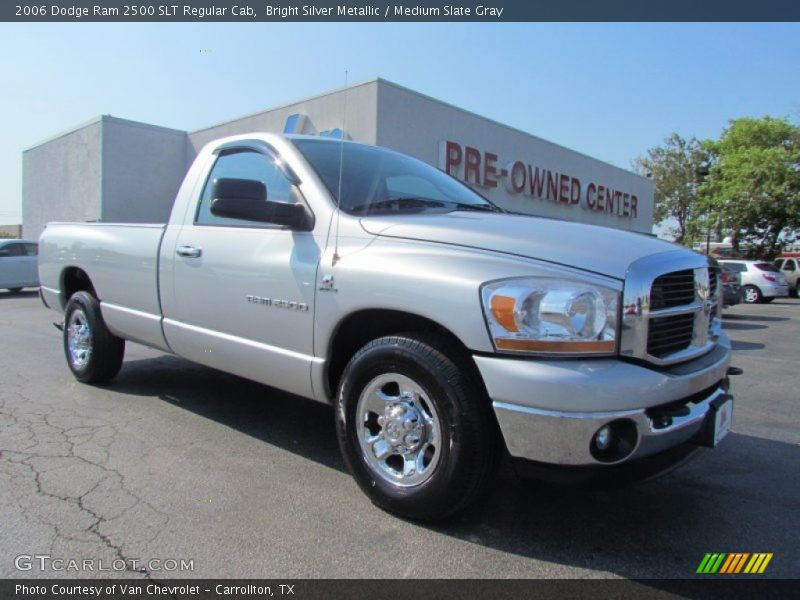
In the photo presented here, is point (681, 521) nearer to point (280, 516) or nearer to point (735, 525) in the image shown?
point (735, 525)

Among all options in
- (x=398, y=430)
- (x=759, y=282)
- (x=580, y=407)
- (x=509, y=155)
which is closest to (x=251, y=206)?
(x=398, y=430)

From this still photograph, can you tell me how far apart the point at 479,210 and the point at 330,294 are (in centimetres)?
122

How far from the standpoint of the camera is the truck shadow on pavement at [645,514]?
8.60 feet

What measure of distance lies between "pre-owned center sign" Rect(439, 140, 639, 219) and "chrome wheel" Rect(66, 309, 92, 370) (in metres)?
11.2

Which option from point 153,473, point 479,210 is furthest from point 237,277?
point 479,210

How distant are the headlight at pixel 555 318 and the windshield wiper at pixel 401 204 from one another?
1196mm

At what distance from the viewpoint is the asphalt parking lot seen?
2.56 meters

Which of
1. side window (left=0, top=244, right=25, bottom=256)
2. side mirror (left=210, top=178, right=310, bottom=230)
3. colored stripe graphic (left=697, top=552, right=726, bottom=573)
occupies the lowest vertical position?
colored stripe graphic (left=697, top=552, right=726, bottom=573)

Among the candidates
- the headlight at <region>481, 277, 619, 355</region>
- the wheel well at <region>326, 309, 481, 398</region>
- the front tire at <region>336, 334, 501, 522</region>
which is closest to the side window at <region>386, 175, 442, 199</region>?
the wheel well at <region>326, 309, 481, 398</region>

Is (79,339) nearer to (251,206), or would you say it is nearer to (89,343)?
(89,343)

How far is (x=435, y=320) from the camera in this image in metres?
2.63

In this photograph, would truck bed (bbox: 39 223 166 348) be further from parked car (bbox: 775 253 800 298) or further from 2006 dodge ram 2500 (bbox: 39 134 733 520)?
parked car (bbox: 775 253 800 298)

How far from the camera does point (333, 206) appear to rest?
3.29 meters

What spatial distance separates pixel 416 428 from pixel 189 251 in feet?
6.99
